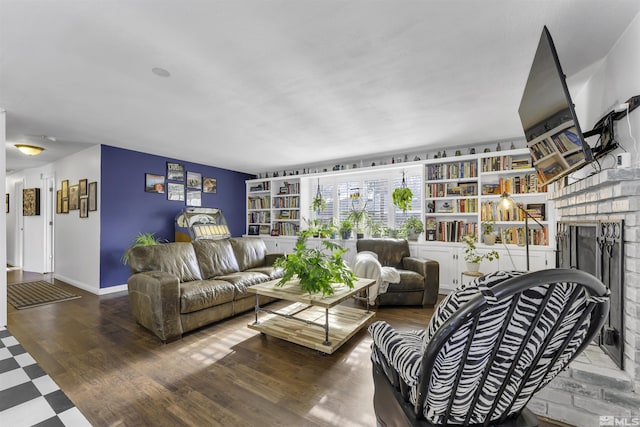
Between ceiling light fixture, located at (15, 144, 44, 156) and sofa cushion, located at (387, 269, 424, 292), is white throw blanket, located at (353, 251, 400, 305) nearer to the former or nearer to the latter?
sofa cushion, located at (387, 269, 424, 292)

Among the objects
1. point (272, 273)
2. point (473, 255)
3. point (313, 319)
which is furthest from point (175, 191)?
point (473, 255)

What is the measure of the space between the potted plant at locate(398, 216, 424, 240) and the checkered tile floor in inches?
162

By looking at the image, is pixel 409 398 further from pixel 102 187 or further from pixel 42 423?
pixel 102 187

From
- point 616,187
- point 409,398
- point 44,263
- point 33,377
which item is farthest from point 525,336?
point 44,263

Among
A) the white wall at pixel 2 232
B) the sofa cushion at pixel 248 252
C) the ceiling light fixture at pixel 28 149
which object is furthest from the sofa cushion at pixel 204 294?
the ceiling light fixture at pixel 28 149

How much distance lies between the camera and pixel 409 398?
105 centimetres

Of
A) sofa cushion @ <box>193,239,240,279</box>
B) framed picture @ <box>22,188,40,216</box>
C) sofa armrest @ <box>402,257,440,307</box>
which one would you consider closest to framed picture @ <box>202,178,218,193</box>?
sofa cushion @ <box>193,239,240,279</box>

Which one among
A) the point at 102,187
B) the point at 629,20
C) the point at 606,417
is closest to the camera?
the point at 606,417

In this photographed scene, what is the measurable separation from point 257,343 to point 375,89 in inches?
98.4

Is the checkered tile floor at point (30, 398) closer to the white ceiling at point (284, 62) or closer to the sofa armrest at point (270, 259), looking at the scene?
the white ceiling at point (284, 62)

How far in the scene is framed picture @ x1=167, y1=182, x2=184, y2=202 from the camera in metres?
5.12

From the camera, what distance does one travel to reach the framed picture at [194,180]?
5.45 meters

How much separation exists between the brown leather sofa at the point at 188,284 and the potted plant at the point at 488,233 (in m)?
2.89

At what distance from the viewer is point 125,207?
4.52 m
